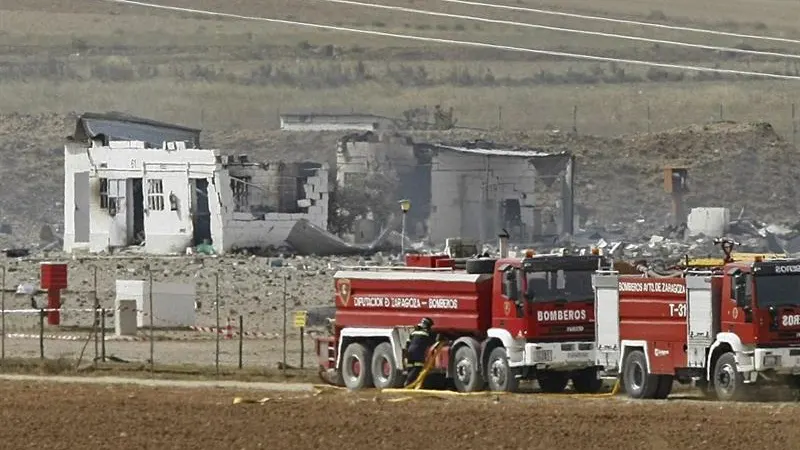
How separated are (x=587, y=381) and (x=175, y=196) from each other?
37.2 m

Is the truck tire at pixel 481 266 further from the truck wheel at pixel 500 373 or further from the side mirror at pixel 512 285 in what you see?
the truck wheel at pixel 500 373

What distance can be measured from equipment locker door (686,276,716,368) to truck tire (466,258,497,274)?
343 centimetres

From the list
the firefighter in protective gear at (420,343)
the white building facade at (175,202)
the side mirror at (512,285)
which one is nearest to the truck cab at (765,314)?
the side mirror at (512,285)

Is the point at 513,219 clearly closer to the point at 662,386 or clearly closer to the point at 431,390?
the point at 431,390

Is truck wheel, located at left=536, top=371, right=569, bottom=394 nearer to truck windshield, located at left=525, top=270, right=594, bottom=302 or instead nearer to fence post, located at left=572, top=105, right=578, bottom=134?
truck windshield, located at left=525, top=270, right=594, bottom=302

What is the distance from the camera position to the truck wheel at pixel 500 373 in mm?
32875

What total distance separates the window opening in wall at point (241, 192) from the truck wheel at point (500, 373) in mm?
36864

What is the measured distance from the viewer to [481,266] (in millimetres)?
34156

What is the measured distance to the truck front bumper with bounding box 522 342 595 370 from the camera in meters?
32.8

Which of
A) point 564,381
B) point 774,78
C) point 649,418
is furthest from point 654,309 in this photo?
point 774,78

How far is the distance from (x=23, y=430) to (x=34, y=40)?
102 metres

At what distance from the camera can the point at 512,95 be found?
102 meters

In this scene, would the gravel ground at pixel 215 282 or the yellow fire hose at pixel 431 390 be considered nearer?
the yellow fire hose at pixel 431 390

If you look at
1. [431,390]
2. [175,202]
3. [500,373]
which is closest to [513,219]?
[175,202]
